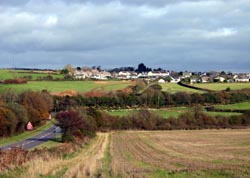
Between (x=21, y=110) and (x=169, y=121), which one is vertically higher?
(x=21, y=110)

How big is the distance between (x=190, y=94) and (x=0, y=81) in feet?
159

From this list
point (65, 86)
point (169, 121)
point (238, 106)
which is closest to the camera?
point (169, 121)

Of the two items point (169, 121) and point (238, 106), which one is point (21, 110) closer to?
point (169, 121)

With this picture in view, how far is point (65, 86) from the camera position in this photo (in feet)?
398

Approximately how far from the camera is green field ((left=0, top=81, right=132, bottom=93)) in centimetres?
11236

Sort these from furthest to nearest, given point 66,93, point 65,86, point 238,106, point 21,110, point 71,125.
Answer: point 65,86 < point 66,93 < point 238,106 < point 21,110 < point 71,125

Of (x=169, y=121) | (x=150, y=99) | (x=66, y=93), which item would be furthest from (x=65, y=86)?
(x=169, y=121)

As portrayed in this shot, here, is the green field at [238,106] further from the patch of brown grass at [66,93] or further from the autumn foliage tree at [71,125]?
the autumn foliage tree at [71,125]

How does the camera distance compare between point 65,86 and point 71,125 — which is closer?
point 71,125

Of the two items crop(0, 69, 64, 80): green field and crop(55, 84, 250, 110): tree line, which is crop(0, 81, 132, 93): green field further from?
crop(0, 69, 64, 80): green field

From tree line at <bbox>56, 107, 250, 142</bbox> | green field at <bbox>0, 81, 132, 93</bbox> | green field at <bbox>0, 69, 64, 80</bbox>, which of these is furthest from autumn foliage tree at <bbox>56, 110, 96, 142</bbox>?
green field at <bbox>0, 69, 64, 80</bbox>

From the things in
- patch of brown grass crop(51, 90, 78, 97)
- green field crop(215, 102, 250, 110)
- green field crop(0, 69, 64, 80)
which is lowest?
green field crop(215, 102, 250, 110)

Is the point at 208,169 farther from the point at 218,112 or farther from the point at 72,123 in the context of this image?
the point at 218,112

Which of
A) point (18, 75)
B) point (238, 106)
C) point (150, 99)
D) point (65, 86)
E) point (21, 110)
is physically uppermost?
point (18, 75)
